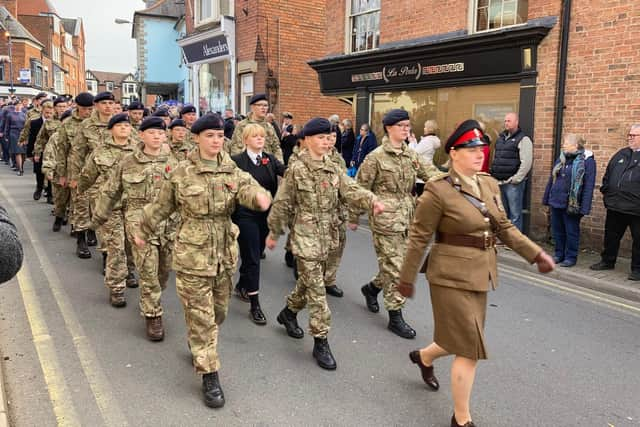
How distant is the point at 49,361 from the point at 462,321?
3.19 metres

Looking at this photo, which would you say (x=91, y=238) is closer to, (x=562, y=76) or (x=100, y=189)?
(x=100, y=189)

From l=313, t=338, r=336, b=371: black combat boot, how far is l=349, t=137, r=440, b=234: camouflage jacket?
1.25m

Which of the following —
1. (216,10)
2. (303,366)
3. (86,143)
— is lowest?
(303,366)

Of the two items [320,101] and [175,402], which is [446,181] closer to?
[175,402]

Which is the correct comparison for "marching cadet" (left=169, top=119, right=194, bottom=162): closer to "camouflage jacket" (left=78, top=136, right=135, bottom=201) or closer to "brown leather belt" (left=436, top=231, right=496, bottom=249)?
"camouflage jacket" (left=78, top=136, right=135, bottom=201)

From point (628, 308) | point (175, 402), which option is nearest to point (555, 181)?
point (628, 308)

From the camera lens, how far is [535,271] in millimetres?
7500

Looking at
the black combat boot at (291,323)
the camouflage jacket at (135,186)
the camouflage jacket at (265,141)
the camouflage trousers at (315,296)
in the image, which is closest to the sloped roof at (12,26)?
the camouflage jacket at (265,141)

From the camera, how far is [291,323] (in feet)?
16.5

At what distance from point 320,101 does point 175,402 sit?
15274 mm

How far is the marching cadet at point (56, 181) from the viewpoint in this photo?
813 cm

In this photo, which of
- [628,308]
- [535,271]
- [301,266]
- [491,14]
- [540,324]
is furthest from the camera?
[491,14]

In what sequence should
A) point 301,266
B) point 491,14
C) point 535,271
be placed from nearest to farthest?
point 301,266, point 535,271, point 491,14

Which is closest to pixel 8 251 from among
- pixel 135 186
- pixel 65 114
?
pixel 135 186
